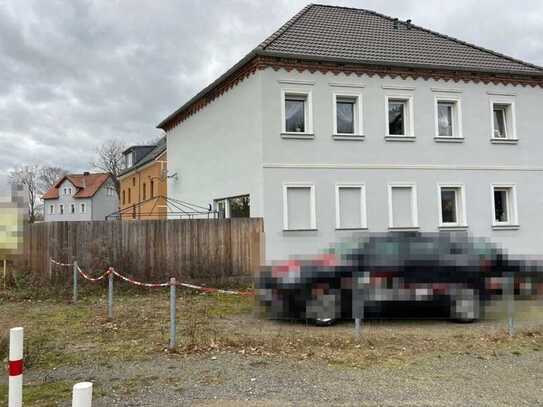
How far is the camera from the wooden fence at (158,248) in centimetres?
1514

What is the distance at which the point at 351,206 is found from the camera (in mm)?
17781

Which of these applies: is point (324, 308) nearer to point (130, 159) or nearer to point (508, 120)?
point (508, 120)

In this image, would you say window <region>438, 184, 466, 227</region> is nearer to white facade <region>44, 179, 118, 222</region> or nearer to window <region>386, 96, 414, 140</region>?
window <region>386, 96, 414, 140</region>

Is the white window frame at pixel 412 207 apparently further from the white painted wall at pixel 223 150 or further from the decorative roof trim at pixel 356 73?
the white painted wall at pixel 223 150

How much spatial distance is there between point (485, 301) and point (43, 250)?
1259 centimetres

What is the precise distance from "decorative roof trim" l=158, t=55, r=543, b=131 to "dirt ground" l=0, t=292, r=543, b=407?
9.33 m

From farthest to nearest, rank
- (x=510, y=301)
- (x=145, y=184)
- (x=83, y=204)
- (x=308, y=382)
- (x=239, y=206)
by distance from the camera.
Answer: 1. (x=83, y=204)
2. (x=145, y=184)
3. (x=239, y=206)
4. (x=510, y=301)
5. (x=308, y=382)

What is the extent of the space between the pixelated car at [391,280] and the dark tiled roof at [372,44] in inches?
362

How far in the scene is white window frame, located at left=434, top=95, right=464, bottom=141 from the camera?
18984 mm

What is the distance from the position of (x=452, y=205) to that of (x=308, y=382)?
14.4 metres

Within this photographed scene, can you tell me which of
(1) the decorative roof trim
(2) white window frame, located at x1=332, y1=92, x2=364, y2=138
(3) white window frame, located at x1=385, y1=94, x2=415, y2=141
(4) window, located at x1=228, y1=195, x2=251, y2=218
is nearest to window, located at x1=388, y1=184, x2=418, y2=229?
(3) white window frame, located at x1=385, y1=94, x2=415, y2=141

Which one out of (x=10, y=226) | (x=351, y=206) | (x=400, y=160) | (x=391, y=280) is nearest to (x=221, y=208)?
(x=351, y=206)

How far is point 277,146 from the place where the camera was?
56.0ft

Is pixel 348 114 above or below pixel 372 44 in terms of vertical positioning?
below
